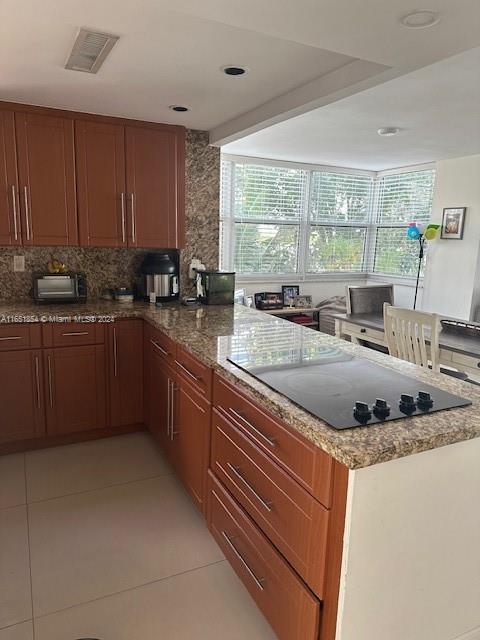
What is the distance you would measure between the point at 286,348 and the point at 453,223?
3.85 m

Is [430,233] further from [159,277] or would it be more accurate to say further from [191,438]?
[191,438]

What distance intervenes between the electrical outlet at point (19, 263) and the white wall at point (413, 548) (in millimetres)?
2949

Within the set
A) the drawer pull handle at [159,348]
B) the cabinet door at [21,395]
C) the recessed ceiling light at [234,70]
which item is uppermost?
the recessed ceiling light at [234,70]

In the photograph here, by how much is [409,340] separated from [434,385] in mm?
1461

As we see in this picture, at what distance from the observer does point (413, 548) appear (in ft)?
4.40

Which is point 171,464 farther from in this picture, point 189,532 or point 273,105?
point 273,105

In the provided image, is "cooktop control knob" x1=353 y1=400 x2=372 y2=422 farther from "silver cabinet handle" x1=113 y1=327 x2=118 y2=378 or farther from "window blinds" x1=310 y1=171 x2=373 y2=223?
Answer: "window blinds" x1=310 y1=171 x2=373 y2=223

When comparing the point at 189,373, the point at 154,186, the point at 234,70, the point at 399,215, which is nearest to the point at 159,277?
the point at 154,186

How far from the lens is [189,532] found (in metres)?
2.23

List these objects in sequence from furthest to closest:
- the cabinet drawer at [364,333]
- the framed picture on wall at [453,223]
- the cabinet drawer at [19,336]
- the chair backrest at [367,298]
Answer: the framed picture on wall at [453,223]
the chair backrest at [367,298]
the cabinet drawer at [364,333]
the cabinet drawer at [19,336]

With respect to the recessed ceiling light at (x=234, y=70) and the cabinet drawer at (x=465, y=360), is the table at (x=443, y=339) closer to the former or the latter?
the cabinet drawer at (x=465, y=360)

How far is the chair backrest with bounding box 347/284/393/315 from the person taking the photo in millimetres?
4102

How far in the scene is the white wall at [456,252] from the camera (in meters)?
4.93

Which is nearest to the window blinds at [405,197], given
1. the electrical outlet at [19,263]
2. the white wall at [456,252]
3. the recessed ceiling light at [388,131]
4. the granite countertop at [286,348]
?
the white wall at [456,252]
